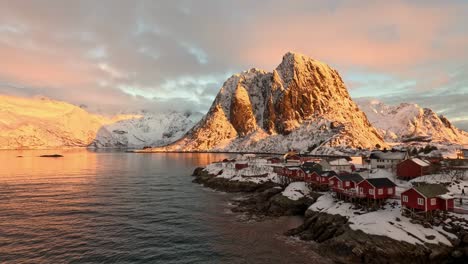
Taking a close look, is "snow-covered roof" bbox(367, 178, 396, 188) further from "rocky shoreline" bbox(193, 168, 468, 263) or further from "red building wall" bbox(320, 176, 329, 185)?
"red building wall" bbox(320, 176, 329, 185)

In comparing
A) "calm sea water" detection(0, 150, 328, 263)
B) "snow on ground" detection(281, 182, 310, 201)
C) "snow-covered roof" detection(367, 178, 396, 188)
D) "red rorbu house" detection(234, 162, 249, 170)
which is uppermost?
"snow-covered roof" detection(367, 178, 396, 188)

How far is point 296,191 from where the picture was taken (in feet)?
211

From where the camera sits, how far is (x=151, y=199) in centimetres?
6950

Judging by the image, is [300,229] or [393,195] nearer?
[300,229]

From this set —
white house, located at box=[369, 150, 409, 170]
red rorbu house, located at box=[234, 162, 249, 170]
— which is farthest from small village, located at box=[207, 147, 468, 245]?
red rorbu house, located at box=[234, 162, 249, 170]

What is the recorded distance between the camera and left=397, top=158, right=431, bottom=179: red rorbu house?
236 ft

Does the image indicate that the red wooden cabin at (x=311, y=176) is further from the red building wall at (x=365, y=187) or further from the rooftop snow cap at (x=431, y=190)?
the rooftop snow cap at (x=431, y=190)

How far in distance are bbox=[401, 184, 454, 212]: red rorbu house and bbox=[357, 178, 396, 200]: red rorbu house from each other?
235 inches

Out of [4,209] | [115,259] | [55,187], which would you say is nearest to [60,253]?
[115,259]

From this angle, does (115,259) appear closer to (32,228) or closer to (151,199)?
(32,228)

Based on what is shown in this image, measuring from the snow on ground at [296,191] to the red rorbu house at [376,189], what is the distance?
48.1ft

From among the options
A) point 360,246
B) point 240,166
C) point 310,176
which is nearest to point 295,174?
point 310,176

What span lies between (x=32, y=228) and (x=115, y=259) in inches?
783

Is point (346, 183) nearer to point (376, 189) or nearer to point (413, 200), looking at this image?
point (376, 189)
